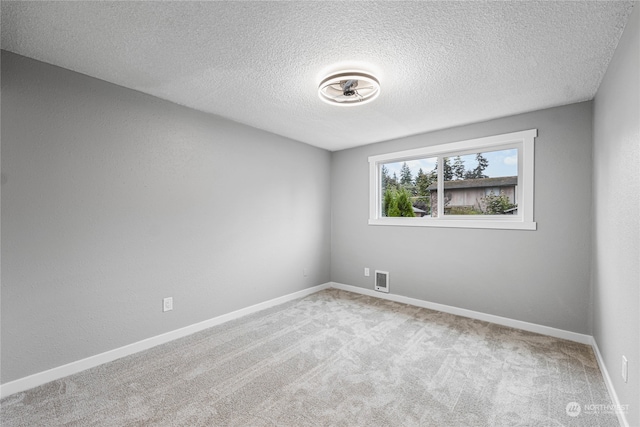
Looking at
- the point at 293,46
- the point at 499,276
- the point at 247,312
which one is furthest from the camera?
the point at 247,312

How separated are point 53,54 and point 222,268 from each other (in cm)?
224

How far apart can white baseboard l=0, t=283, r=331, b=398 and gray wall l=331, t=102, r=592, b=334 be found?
2.01 m

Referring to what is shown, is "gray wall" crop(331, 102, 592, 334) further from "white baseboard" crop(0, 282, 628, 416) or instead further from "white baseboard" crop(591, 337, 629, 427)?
"white baseboard" crop(591, 337, 629, 427)

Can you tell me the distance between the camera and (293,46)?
1846 millimetres

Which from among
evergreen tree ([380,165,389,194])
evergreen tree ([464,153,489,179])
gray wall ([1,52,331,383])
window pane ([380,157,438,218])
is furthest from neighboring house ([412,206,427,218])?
gray wall ([1,52,331,383])

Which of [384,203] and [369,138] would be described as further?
[384,203]

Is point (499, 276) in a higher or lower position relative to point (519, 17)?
lower

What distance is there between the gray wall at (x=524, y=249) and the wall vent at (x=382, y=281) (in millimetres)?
73

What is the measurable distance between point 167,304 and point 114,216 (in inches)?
37.5

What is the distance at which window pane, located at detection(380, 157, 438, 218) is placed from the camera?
152 inches

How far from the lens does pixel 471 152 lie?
3.49 m

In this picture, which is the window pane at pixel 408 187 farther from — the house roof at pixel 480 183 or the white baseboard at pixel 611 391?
the white baseboard at pixel 611 391

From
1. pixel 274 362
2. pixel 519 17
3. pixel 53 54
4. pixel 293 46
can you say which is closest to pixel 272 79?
pixel 293 46

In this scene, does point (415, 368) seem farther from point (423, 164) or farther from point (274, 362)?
point (423, 164)
